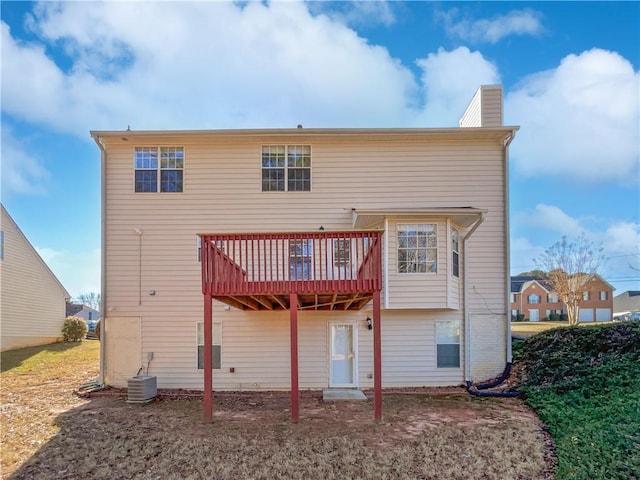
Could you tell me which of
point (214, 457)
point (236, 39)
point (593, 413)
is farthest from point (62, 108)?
point (593, 413)

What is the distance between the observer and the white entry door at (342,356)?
9.98 metres

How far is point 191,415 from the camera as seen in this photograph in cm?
766

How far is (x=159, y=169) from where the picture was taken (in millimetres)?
10398

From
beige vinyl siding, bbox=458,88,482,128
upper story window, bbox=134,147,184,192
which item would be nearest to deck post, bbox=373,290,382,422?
upper story window, bbox=134,147,184,192

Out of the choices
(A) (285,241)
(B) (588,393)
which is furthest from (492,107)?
(B) (588,393)

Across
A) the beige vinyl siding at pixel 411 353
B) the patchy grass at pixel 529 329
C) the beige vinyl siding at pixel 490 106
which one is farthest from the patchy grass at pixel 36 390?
the patchy grass at pixel 529 329

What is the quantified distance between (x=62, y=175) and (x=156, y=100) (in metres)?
5.94

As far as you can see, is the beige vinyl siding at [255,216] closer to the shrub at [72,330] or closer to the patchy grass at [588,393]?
the patchy grass at [588,393]

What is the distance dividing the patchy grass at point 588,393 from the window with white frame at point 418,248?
11.6 ft

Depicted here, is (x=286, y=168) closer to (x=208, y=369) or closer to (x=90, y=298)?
(x=208, y=369)

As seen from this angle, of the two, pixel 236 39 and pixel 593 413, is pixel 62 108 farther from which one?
pixel 593 413

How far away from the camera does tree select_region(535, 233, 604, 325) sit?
25188 millimetres

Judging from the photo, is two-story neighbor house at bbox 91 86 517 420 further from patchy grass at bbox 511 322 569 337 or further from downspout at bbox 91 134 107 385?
patchy grass at bbox 511 322 569 337

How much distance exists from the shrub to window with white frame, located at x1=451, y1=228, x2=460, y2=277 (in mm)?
18365
